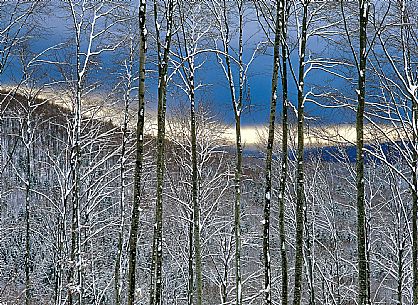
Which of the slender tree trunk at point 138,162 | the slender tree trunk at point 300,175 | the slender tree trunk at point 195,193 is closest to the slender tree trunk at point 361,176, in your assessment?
the slender tree trunk at point 300,175

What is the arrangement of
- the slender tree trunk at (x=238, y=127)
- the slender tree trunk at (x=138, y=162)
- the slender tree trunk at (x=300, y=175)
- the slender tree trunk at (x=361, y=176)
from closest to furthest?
the slender tree trunk at (x=361, y=176) < the slender tree trunk at (x=138, y=162) < the slender tree trunk at (x=300, y=175) < the slender tree trunk at (x=238, y=127)

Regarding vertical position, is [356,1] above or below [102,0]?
below

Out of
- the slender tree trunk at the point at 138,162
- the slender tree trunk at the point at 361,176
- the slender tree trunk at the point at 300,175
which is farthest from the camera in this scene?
the slender tree trunk at the point at 300,175

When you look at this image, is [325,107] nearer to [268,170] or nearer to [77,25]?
[268,170]

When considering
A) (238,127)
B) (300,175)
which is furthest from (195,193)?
(300,175)

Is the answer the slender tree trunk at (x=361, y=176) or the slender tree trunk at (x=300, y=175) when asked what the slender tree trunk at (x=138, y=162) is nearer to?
the slender tree trunk at (x=300, y=175)

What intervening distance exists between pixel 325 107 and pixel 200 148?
11540mm

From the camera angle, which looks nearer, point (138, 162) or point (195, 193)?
point (138, 162)

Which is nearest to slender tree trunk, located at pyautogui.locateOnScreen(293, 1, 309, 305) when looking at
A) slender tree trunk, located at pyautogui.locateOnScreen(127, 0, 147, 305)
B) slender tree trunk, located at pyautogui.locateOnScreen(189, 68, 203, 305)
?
slender tree trunk, located at pyautogui.locateOnScreen(127, 0, 147, 305)

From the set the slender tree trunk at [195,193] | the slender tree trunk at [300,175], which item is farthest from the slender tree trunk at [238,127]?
the slender tree trunk at [300,175]

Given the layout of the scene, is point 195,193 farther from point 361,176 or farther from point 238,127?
point 361,176

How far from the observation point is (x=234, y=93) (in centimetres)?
1212

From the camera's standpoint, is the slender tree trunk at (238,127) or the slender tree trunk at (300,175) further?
the slender tree trunk at (238,127)

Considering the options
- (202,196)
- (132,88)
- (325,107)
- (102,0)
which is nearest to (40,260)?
(202,196)
